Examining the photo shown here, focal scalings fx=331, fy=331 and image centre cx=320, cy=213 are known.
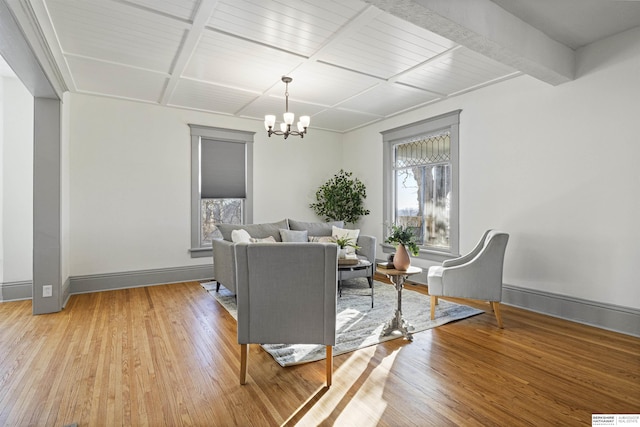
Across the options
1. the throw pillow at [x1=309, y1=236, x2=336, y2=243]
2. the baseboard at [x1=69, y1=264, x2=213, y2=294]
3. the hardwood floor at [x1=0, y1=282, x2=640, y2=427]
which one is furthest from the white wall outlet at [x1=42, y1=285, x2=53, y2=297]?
the throw pillow at [x1=309, y1=236, x2=336, y2=243]

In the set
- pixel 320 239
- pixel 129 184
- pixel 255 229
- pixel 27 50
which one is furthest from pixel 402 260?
pixel 129 184

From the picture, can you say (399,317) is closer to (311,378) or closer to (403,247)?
(403,247)

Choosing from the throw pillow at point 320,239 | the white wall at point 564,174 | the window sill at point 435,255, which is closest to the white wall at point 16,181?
the throw pillow at point 320,239

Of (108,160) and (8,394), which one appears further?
(108,160)

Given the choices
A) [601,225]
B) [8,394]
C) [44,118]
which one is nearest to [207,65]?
[44,118]

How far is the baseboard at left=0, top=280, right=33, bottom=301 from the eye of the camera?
4.25m

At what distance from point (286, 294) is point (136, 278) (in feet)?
12.5

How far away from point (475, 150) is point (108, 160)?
17.2ft

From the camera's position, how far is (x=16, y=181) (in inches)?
171

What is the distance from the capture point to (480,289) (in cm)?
341

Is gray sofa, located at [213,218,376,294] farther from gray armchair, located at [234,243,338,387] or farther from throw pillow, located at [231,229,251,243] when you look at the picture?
gray armchair, located at [234,243,338,387]

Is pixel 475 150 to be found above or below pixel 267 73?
below

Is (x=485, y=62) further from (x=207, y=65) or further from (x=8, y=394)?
(x=8, y=394)

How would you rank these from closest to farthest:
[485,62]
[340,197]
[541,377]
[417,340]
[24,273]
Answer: [541,377] → [417,340] → [485,62] → [24,273] → [340,197]
